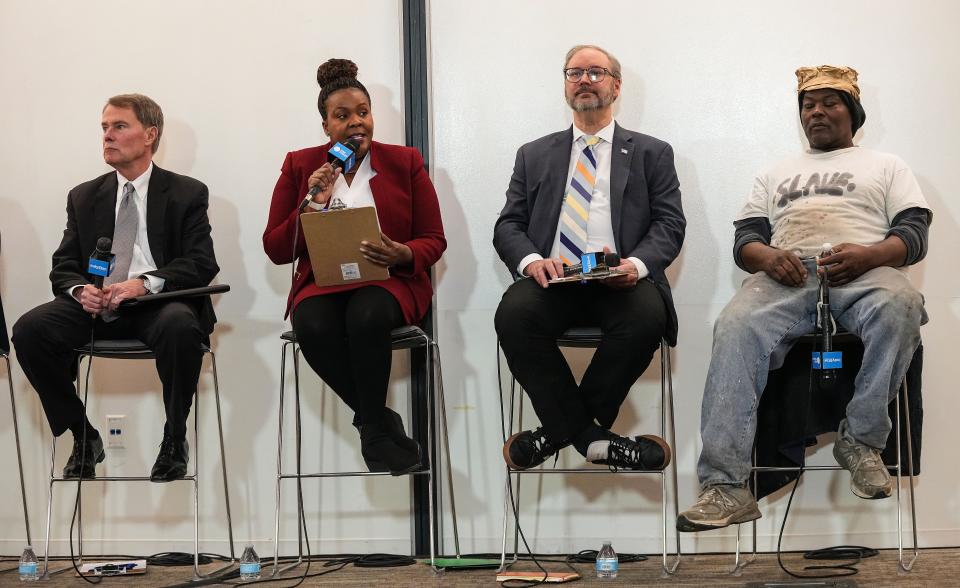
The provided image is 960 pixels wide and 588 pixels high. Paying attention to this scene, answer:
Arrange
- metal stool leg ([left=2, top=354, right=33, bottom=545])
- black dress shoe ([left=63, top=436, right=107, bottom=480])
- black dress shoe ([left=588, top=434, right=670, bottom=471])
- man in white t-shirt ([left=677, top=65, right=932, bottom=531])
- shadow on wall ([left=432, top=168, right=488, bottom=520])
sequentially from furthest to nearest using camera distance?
shadow on wall ([left=432, top=168, right=488, bottom=520])
metal stool leg ([left=2, top=354, right=33, bottom=545])
black dress shoe ([left=63, top=436, right=107, bottom=480])
black dress shoe ([left=588, top=434, right=670, bottom=471])
man in white t-shirt ([left=677, top=65, right=932, bottom=531])

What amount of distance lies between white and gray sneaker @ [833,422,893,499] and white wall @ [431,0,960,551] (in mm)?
701

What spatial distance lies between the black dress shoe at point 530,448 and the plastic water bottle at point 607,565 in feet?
1.10

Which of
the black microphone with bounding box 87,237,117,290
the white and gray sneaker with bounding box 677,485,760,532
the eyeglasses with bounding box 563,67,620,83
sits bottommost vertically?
the white and gray sneaker with bounding box 677,485,760,532

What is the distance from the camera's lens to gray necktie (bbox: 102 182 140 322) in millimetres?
3514

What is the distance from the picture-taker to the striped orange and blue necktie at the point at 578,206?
3383mm

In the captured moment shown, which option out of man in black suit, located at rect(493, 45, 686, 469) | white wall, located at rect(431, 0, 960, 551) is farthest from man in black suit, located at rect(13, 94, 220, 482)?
man in black suit, located at rect(493, 45, 686, 469)

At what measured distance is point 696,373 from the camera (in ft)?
12.2

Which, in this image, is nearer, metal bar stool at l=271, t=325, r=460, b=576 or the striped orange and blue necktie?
metal bar stool at l=271, t=325, r=460, b=576

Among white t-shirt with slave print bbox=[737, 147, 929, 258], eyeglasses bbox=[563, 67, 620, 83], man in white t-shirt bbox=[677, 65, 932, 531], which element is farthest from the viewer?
eyeglasses bbox=[563, 67, 620, 83]

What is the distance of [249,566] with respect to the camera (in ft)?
10.3

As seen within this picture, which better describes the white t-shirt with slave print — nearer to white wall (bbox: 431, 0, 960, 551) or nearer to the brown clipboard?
white wall (bbox: 431, 0, 960, 551)

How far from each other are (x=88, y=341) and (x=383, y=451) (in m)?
1.06

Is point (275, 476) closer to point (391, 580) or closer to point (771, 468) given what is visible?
point (391, 580)

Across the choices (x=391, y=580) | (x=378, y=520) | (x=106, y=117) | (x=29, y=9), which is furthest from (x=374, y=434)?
(x=29, y=9)
